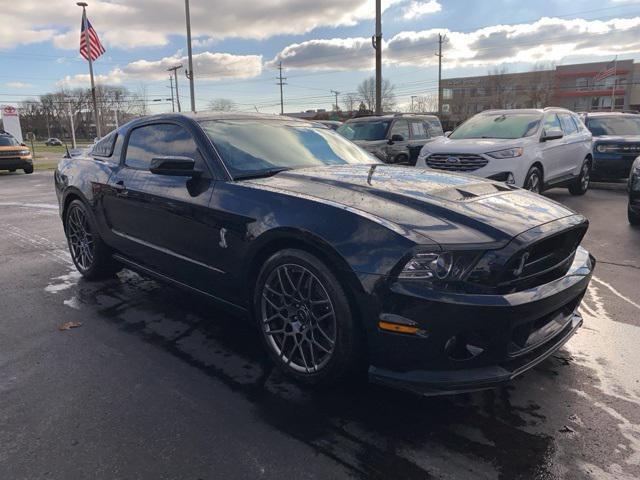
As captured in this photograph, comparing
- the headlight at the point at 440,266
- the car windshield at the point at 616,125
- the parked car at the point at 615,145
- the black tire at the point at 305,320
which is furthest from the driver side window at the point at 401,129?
the headlight at the point at 440,266

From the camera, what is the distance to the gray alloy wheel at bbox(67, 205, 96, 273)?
197 inches

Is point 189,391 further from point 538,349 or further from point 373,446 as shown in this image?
point 538,349

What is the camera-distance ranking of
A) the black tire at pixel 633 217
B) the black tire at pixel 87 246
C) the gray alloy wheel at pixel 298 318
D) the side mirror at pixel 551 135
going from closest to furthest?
the gray alloy wheel at pixel 298 318 < the black tire at pixel 87 246 < the black tire at pixel 633 217 < the side mirror at pixel 551 135

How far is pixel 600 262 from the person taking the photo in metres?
5.62

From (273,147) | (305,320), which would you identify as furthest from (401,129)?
(305,320)

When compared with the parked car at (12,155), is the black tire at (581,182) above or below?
below

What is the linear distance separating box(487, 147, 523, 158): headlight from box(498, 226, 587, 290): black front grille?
5246 mm

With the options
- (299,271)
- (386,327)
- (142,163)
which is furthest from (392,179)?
(142,163)

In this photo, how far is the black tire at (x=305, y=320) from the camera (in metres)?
2.65

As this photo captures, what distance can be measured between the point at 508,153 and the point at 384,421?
21.5 ft

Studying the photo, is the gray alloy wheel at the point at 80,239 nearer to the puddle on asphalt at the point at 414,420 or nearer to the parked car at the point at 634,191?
the puddle on asphalt at the point at 414,420

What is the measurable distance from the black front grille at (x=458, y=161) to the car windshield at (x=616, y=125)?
6.04 meters

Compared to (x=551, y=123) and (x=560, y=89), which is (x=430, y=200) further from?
(x=560, y=89)

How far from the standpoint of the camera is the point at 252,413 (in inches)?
107
